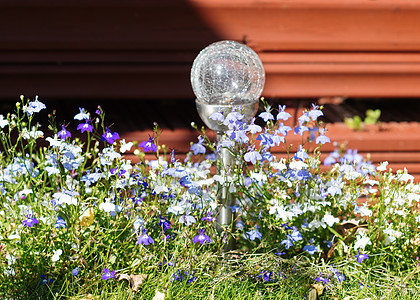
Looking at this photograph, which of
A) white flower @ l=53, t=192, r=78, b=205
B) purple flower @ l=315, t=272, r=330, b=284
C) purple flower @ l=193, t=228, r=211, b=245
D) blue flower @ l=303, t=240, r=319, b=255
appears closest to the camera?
white flower @ l=53, t=192, r=78, b=205

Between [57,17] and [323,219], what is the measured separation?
215 cm

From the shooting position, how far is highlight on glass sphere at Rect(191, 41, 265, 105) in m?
2.65

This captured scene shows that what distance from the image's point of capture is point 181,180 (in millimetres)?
2553

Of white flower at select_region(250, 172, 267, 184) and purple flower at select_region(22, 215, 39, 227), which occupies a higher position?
white flower at select_region(250, 172, 267, 184)

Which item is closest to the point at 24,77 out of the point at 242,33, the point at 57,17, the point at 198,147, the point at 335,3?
the point at 57,17

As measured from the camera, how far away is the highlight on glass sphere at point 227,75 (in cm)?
265

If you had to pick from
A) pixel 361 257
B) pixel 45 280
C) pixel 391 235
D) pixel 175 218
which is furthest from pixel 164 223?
pixel 391 235

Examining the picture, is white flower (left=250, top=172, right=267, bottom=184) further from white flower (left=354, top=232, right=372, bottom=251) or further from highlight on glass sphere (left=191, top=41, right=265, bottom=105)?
white flower (left=354, top=232, right=372, bottom=251)

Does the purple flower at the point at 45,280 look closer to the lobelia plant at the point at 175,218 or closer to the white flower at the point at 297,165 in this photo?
the lobelia plant at the point at 175,218

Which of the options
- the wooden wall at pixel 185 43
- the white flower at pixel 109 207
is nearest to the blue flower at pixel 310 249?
the white flower at pixel 109 207

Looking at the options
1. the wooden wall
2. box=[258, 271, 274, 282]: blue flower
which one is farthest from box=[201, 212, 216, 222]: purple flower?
the wooden wall

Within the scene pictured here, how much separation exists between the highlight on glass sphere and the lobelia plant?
15cm

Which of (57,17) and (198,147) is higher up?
(57,17)

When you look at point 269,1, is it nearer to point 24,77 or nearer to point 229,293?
point 24,77
